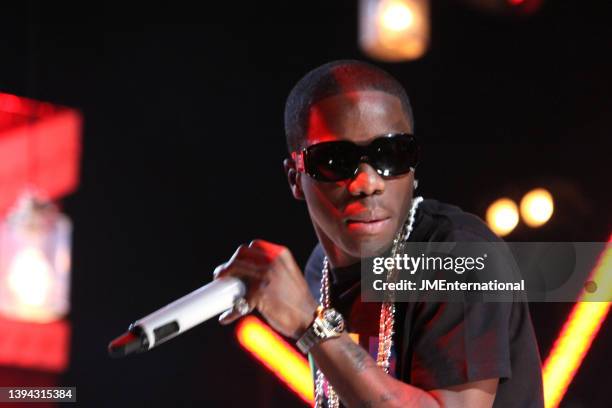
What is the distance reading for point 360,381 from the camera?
1.48 metres

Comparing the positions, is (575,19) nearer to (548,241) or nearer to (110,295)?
(548,241)

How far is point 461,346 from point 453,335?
0.11 feet

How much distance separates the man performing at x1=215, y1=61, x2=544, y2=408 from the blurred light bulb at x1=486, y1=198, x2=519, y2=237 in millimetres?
754

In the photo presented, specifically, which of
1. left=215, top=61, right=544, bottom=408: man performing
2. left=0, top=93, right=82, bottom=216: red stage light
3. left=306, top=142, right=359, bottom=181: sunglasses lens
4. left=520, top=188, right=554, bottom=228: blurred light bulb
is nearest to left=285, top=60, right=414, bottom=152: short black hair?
left=215, top=61, right=544, bottom=408: man performing

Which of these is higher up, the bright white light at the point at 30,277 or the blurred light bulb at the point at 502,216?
the bright white light at the point at 30,277

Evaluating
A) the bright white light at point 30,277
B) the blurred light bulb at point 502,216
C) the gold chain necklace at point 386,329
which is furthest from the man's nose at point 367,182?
the bright white light at point 30,277

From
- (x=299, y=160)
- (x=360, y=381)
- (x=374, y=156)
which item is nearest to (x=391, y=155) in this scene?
(x=374, y=156)

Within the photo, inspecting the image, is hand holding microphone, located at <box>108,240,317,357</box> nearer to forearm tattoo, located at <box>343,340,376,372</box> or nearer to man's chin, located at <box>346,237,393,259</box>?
forearm tattoo, located at <box>343,340,376,372</box>

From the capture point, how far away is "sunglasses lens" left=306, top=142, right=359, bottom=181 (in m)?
1.71

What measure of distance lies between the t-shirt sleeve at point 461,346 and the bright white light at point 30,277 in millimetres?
1893

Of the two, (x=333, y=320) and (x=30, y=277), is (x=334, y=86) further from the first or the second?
(x=30, y=277)

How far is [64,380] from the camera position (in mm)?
2990

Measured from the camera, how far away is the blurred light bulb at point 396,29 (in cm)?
279

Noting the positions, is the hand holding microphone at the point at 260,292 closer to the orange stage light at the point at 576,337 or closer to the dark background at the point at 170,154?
the orange stage light at the point at 576,337
